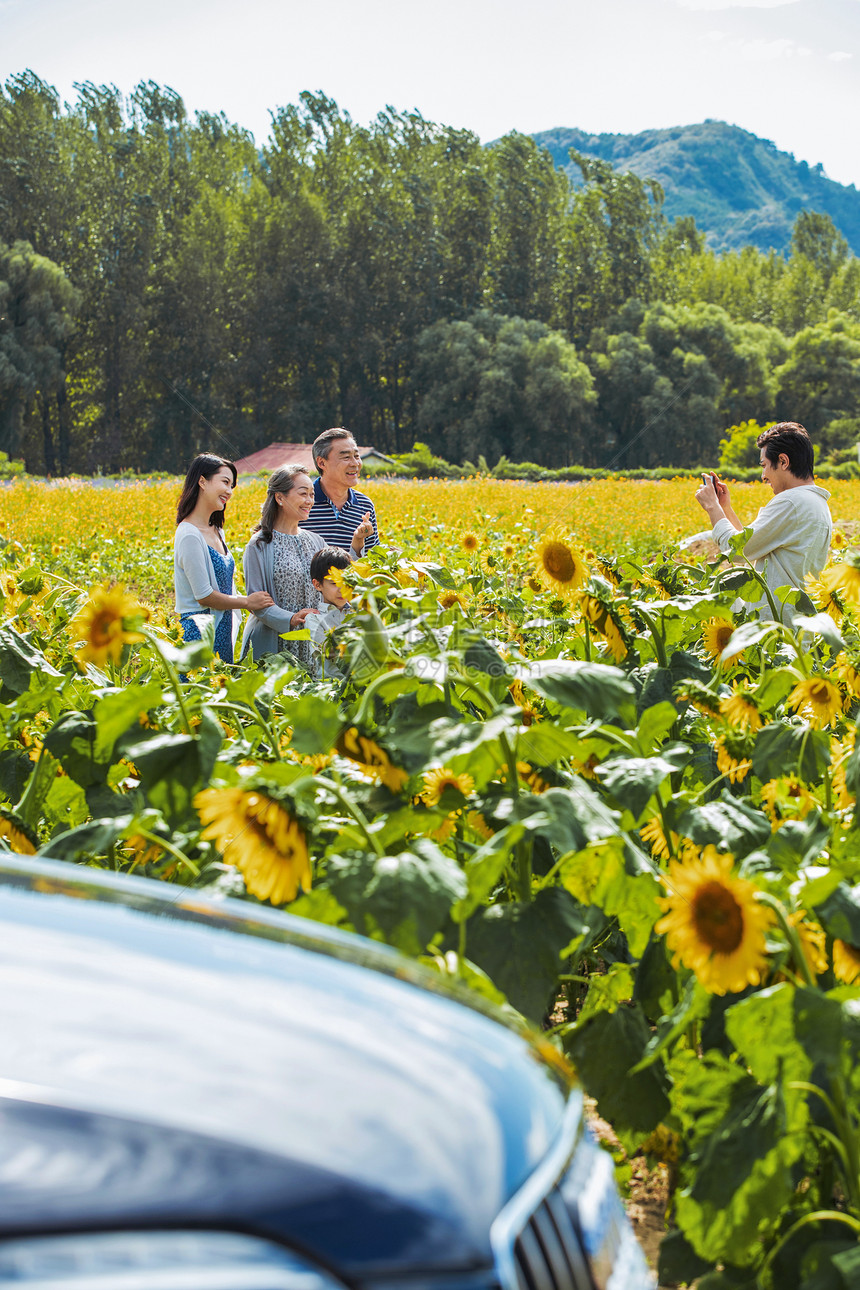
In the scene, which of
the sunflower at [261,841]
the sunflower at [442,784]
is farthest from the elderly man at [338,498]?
the sunflower at [261,841]

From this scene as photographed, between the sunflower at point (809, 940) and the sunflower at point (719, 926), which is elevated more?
the sunflower at point (719, 926)

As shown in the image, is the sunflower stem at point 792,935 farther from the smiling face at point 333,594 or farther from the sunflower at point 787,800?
the smiling face at point 333,594

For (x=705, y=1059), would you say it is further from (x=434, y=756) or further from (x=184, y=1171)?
(x=184, y=1171)

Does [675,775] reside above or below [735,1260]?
above

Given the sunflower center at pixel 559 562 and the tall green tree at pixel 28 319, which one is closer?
the sunflower center at pixel 559 562

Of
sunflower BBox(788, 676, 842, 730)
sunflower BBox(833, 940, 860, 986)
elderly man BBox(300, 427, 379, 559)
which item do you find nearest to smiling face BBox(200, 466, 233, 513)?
elderly man BBox(300, 427, 379, 559)

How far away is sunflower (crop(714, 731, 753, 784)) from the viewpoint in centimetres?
187

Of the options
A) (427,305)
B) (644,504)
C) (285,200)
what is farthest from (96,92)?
(644,504)

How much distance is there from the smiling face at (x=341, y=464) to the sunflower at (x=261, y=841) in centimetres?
354

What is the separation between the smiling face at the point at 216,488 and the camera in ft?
14.2

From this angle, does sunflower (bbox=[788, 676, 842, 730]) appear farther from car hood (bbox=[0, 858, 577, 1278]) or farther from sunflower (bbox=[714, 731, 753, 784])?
car hood (bbox=[0, 858, 577, 1278])

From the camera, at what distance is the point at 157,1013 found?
95 cm

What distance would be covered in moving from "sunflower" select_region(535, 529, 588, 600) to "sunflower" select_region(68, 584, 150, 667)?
1146 mm

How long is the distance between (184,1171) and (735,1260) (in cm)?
73
